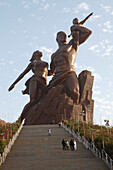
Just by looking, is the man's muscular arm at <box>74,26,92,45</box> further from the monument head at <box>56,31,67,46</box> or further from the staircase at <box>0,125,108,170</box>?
the staircase at <box>0,125,108,170</box>

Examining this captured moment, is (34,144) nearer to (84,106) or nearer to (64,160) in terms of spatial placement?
(64,160)

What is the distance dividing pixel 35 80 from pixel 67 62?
4.05 m

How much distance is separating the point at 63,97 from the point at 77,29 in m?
8.62

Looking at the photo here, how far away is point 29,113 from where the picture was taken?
2684 cm

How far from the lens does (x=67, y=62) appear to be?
28.4 metres

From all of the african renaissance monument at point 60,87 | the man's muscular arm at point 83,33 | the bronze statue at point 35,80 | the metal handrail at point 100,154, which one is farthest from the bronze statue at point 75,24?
the metal handrail at point 100,154

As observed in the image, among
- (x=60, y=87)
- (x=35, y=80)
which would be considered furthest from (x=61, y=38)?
(x=60, y=87)

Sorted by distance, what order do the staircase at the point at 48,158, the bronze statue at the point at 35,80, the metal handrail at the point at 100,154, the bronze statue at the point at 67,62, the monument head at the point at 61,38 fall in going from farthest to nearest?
the monument head at the point at 61,38, the bronze statue at the point at 35,80, the bronze statue at the point at 67,62, the staircase at the point at 48,158, the metal handrail at the point at 100,154

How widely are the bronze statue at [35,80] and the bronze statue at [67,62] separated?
3.95 ft

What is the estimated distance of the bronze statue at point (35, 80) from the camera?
28494mm

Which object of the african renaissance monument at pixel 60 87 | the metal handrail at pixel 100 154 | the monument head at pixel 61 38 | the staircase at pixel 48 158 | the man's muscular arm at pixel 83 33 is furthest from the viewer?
the monument head at pixel 61 38

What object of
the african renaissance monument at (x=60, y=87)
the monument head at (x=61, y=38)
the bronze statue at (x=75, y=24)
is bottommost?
the african renaissance monument at (x=60, y=87)

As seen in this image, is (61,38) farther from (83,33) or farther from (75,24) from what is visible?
(83,33)

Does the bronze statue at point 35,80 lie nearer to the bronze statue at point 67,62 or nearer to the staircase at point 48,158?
the bronze statue at point 67,62
